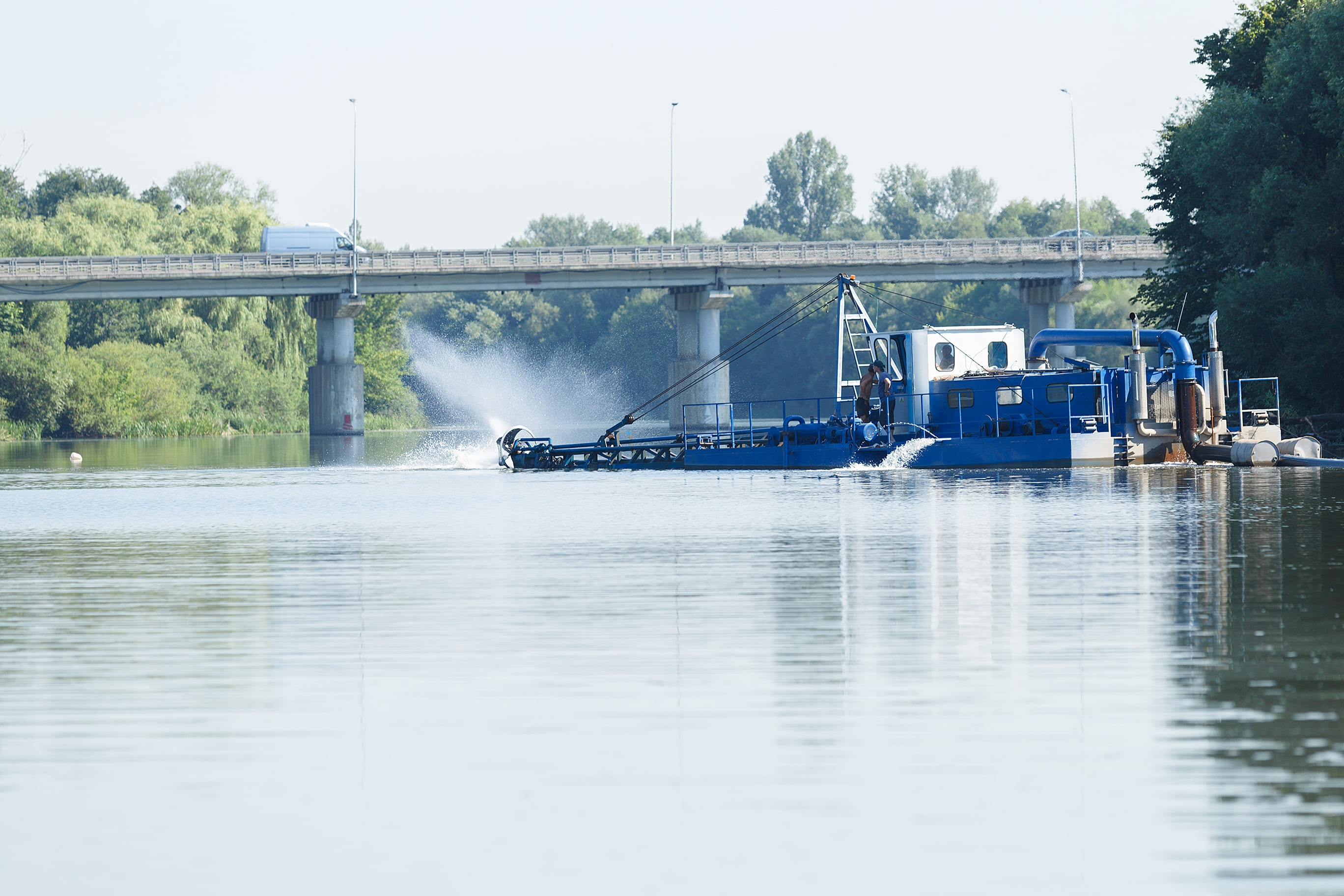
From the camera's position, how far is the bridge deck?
368ft

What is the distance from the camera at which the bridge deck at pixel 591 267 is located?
368 ft

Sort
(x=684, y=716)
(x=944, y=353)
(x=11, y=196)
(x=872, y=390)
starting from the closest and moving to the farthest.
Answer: (x=684, y=716) < (x=944, y=353) < (x=872, y=390) < (x=11, y=196)

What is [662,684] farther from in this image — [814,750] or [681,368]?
[681,368]

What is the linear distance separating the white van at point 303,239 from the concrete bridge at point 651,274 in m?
6.21

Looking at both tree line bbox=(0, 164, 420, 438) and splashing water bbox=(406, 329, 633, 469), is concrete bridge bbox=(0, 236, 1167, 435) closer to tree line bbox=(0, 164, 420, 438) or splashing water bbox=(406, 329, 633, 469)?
tree line bbox=(0, 164, 420, 438)

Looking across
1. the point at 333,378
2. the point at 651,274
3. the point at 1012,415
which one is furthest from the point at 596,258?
the point at 1012,415

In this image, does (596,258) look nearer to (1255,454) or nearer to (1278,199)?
(1278,199)

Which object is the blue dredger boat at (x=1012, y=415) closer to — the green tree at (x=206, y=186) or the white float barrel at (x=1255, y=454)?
the white float barrel at (x=1255, y=454)

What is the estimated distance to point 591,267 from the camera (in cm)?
11694

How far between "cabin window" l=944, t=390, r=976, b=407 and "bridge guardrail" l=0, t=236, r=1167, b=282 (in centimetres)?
6543

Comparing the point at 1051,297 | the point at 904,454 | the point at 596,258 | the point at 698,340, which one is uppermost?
the point at 596,258

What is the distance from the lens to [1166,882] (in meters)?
8.12

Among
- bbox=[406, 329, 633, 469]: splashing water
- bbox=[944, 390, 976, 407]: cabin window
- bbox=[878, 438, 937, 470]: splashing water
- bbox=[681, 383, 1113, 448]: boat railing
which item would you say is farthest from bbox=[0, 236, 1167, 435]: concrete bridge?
bbox=[878, 438, 937, 470]: splashing water

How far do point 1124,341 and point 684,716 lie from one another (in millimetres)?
42087
